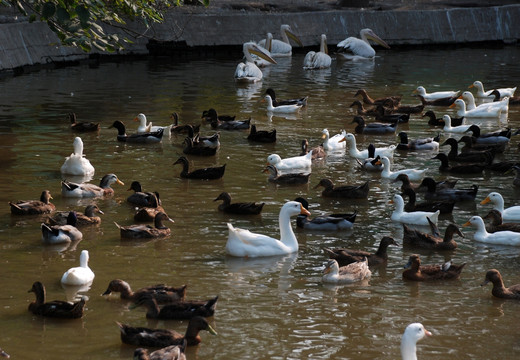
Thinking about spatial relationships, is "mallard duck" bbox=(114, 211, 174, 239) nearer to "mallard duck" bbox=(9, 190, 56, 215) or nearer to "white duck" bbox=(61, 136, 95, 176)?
"mallard duck" bbox=(9, 190, 56, 215)

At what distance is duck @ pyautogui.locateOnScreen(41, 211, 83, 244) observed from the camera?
13.0 m

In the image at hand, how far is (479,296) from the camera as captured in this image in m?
11.3

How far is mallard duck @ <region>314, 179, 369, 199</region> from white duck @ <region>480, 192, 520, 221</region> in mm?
1881

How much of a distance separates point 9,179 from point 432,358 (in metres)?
9.58

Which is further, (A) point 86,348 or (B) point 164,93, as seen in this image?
(B) point 164,93

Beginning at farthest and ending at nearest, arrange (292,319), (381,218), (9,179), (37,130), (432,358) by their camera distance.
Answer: (37,130) → (9,179) → (381,218) → (292,319) → (432,358)

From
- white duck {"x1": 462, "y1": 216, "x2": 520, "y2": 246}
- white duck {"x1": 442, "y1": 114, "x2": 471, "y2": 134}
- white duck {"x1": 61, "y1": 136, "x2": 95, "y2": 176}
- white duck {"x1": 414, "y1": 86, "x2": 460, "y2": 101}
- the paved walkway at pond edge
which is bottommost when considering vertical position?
white duck {"x1": 61, "y1": 136, "x2": 95, "y2": 176}

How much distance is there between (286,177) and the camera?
663 inches

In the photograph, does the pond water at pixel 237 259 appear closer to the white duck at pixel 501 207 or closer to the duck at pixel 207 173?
the duck at pixel 207 173

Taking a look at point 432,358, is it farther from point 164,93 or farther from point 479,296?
point 164,93

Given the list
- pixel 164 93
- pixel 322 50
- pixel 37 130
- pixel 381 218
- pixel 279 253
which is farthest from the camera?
pixel 322 50

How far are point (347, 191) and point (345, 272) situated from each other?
4359 millimetres

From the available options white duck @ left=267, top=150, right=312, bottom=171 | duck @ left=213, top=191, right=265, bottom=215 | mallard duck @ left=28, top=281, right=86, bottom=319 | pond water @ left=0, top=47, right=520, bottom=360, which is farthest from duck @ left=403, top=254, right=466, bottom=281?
white duck @ left=267, top=150, right=312, bottom=171

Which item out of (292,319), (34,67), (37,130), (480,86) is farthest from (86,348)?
(34,67)
